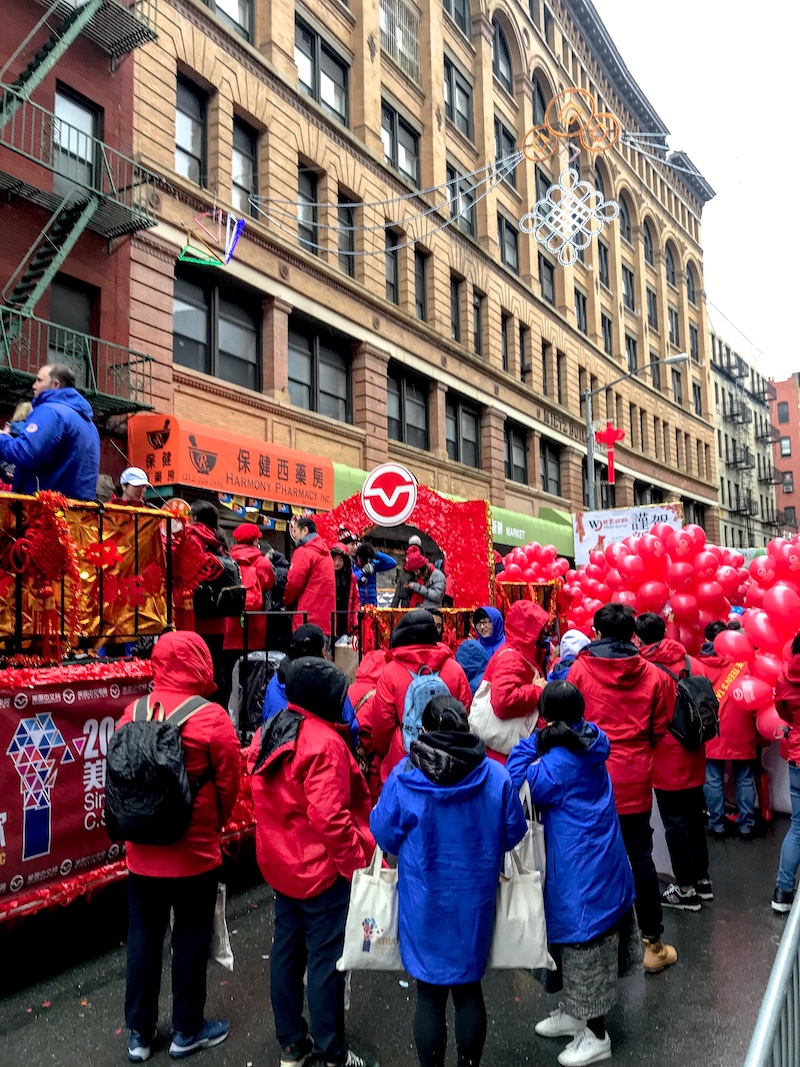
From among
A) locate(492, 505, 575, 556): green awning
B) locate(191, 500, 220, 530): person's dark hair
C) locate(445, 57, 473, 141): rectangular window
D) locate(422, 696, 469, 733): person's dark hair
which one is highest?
locate(445, 57, 473, 141): rectangular window

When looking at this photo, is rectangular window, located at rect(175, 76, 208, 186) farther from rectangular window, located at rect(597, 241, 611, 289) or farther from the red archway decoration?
rectangular window, located at rect(597, 241, 611, 289)

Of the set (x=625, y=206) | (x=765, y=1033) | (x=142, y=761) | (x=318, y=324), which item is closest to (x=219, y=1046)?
(x=142, y=761)

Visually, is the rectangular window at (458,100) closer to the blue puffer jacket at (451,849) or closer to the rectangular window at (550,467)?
the rectangular window at (550,467)

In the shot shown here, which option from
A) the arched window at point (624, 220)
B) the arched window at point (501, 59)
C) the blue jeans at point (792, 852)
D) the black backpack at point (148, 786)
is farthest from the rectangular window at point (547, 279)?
the black backpack at point (148, 786)

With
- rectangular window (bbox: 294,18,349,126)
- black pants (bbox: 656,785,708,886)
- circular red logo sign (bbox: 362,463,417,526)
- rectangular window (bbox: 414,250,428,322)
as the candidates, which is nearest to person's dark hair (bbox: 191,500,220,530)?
circular red logo sign (bbox: 362,463,417,526)

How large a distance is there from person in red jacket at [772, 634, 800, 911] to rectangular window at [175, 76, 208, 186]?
47.0ft

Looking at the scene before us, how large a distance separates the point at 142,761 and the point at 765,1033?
8.28 ft

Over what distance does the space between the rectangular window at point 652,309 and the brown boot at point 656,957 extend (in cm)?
3996

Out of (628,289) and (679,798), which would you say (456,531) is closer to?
(679,798)

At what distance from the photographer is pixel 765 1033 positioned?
186cm

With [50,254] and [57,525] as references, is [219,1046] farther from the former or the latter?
[50,254]

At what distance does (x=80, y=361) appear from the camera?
1285cm

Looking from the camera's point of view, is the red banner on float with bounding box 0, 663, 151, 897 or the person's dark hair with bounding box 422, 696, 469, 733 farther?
the red banner on float with bounding box 0, 663, 151, 897

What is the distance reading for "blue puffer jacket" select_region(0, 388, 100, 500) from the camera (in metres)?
4.86
